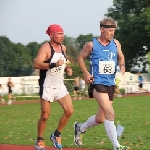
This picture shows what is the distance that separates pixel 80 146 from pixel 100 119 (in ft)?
2.62

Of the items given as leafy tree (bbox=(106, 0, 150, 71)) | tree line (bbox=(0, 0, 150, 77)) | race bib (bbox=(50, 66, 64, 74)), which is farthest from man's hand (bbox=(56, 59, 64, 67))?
leafy tree (bbox=(106, 0, 150, 71))

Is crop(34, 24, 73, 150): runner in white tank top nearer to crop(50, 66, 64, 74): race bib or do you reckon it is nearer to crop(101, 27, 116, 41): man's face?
crop(50, 66, 64, 74): race bib

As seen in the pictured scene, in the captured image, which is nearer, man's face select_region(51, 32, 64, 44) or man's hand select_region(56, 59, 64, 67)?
man's hand select_region(56, 59, 64, 67)

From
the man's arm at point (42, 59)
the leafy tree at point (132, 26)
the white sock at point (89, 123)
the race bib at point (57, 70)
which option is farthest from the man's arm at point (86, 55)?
the leafy tree at point (132, 26)

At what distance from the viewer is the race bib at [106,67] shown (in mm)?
8391

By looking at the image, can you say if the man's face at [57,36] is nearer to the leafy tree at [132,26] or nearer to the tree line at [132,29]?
the tree line at [132,29]

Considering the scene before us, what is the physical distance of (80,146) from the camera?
938 cm

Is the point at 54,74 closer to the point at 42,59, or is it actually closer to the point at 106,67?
the point at 42,59

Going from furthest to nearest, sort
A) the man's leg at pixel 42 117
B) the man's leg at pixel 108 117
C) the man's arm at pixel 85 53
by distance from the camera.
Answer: the man's leg at pixel 42 117, the man's arm at pixel 85 53, the man's leg at pixel 108 117

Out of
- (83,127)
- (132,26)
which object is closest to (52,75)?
(83,127)

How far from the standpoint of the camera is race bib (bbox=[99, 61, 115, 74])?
330 inches

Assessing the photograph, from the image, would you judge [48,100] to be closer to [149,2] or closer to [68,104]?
[68,104]

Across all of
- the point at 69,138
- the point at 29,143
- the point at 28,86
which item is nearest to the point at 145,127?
the point at 69,138

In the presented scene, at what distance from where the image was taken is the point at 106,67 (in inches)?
331
